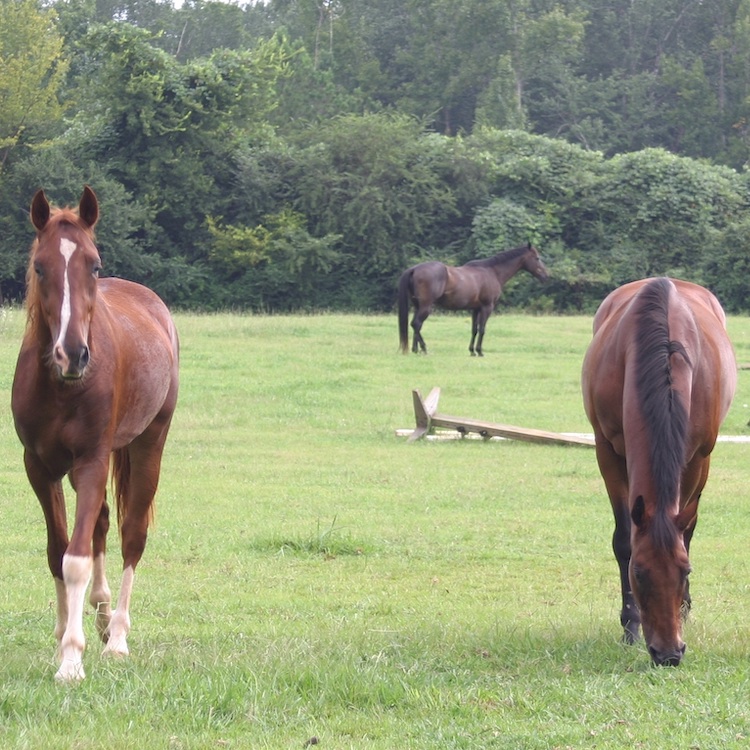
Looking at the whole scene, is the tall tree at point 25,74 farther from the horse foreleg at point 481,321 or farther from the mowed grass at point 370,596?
the mowed grass at point 370,596

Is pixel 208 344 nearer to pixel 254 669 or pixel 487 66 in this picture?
pixel 254 669

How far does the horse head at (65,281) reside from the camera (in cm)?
444

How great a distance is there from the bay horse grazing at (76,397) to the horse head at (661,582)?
90.7 inches

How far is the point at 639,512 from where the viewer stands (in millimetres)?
4816

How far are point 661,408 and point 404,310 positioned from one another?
16963 mm

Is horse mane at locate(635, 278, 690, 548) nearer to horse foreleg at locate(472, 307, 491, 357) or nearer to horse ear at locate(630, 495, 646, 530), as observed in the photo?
horse ear at locate(630, 495, 646, 530)

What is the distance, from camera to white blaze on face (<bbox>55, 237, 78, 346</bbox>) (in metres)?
4.45

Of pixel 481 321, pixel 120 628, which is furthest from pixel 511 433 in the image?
pixel 481 321

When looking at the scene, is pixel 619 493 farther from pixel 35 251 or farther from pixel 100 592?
pixel 35 251

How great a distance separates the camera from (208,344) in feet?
70.7

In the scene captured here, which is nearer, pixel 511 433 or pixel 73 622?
pixel 73 622

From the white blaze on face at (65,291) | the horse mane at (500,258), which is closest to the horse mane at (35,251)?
the white blaze on face at (65,291)

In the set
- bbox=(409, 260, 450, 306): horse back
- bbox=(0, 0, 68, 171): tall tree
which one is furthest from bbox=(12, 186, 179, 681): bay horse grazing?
bbox=(0, 0, 68, 171): tall tree

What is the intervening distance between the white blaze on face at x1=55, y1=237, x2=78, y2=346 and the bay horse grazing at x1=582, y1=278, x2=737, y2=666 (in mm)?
2463
